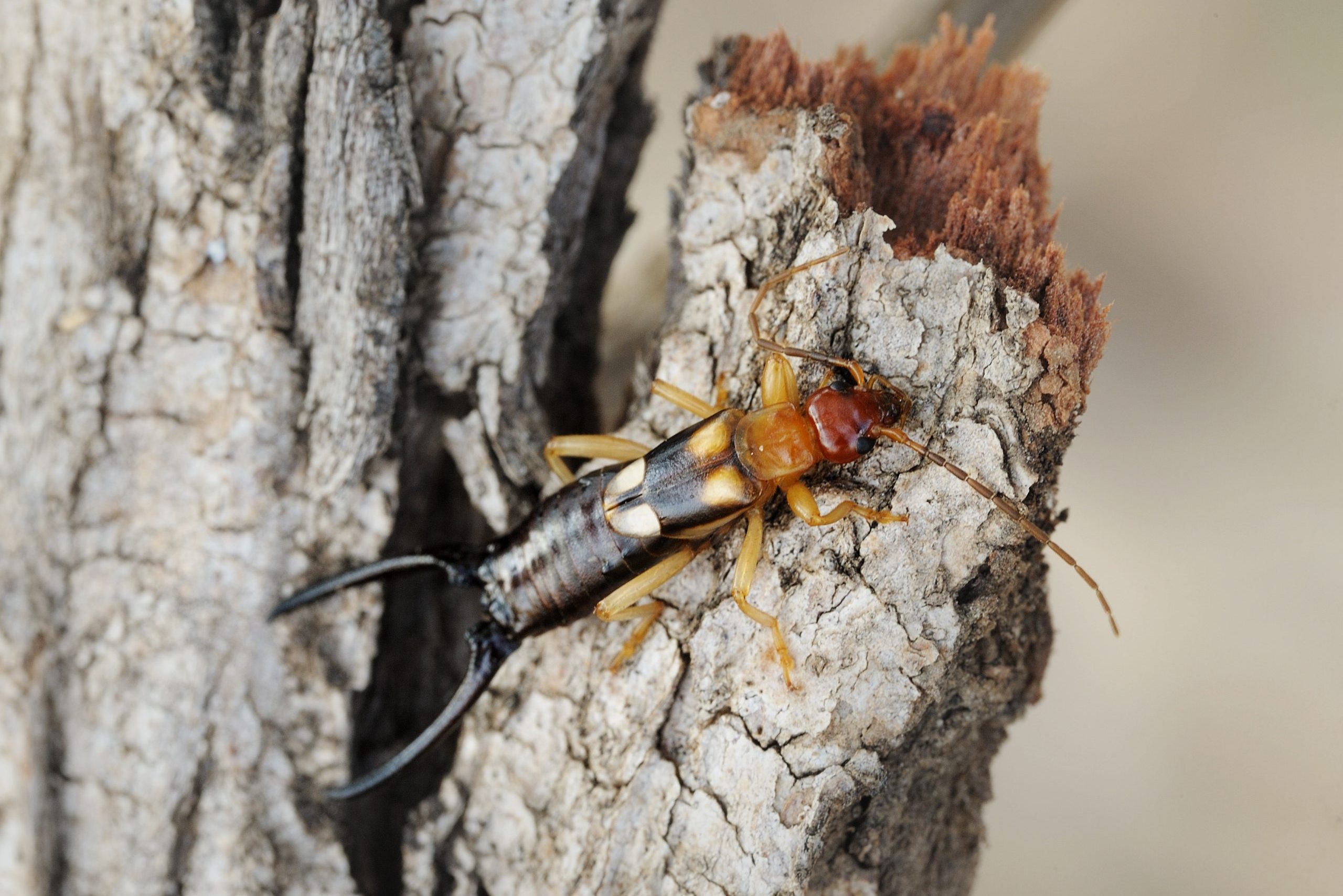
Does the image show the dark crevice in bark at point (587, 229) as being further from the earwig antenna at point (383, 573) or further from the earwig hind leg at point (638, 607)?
the earwig hind leg at point (638, 607)

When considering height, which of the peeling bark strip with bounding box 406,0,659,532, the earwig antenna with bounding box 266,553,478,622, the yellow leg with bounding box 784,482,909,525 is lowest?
the earwig antenna with bounding box 266,553,478,622

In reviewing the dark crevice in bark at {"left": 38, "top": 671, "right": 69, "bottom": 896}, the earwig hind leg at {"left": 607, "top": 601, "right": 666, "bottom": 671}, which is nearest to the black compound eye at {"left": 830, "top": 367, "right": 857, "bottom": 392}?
the earwig hind leg at {"left": 607, "top": 601, "right": 666, "bottom": 671}

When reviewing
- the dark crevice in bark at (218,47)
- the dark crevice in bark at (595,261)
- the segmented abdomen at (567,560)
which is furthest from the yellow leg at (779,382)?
the dark crevice in bark at (218,47)

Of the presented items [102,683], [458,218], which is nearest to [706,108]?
[458,218]

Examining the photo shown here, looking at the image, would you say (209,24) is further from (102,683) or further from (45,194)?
(102,683)

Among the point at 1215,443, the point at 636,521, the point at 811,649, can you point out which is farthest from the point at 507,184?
the point at 1215,443

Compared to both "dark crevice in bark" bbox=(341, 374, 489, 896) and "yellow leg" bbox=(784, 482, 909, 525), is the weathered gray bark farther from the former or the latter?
"dark crevice in bark" bbox=(341, 374, 489, 896)

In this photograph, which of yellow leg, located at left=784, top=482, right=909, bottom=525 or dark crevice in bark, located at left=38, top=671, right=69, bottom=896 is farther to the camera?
dark crevice in bark, located at left=38, top=671, right=69, bottom=896
